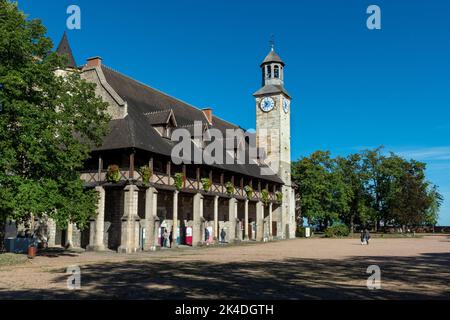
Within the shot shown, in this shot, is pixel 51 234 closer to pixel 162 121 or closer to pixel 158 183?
pixel 158 183

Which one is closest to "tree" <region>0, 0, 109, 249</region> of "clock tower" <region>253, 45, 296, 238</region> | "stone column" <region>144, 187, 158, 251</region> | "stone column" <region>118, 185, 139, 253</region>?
"stone column" <region>118, 185, 139, 253</region>

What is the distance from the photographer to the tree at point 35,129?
1766cm

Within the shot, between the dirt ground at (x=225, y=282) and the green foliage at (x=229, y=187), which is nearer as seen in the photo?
the dirt ground at (x=225, y=282)

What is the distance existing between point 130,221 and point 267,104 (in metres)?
28.4

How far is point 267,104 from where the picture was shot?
1961 inches

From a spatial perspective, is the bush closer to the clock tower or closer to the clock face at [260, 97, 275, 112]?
the clock tower

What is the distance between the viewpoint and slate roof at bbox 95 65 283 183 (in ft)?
86.7

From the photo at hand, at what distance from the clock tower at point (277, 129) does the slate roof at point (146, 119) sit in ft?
13.1

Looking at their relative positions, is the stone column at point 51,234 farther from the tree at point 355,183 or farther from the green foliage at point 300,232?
the tree at point 355,183

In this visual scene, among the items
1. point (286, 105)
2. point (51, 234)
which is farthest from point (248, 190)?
point (51, 234)

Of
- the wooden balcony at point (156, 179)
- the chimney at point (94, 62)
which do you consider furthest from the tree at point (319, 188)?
the chimney at point (94, 62)

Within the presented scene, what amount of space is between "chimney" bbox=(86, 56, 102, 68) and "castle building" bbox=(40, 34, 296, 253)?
0.23ft

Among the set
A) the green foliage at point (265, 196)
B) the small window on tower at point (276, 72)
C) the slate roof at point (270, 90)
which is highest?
the small window on tower at point (276, 72)
